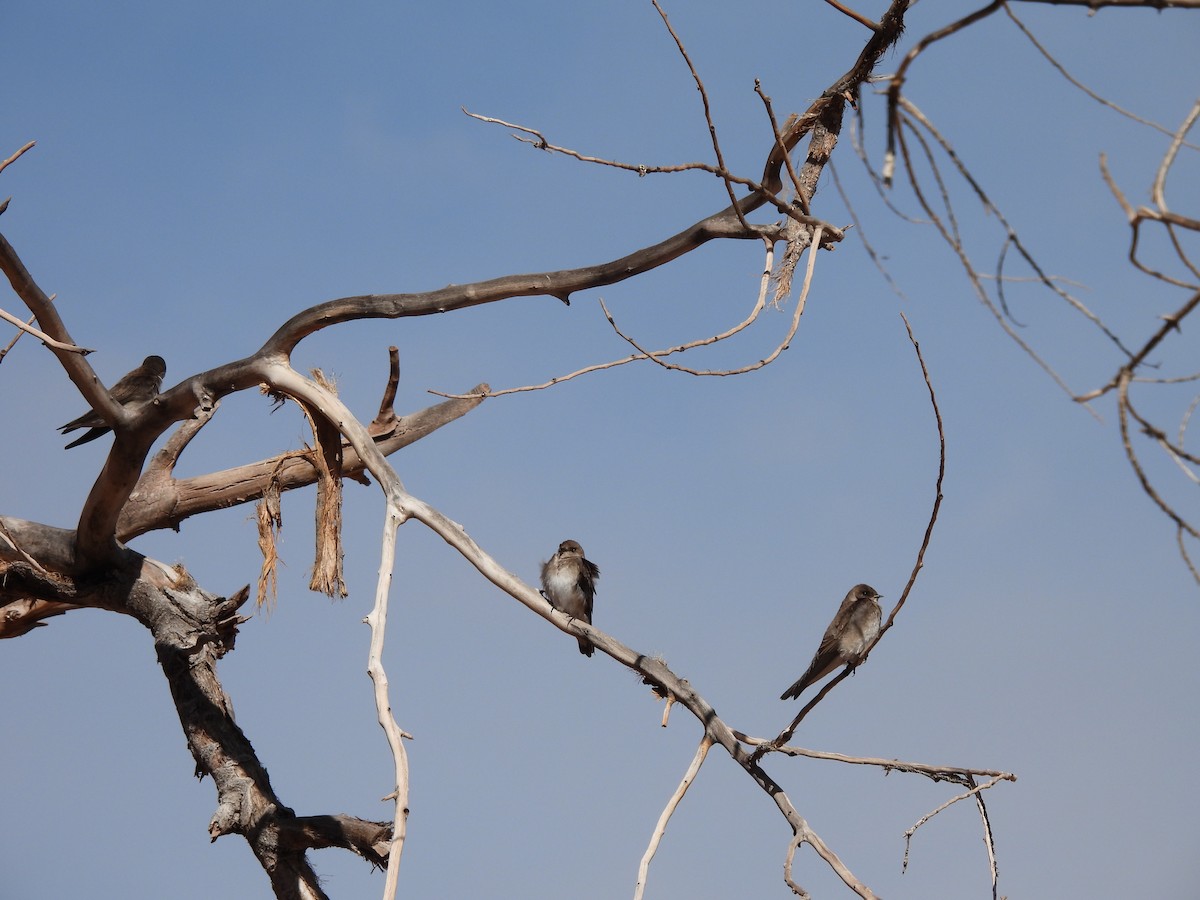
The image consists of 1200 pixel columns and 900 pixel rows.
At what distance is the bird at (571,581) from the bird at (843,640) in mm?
2402

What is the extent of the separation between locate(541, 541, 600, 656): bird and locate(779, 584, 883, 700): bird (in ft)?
7.88

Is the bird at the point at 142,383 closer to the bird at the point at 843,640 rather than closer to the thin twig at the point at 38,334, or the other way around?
the thin twig at the point at 38,334

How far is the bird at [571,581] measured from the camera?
8555 millimetres

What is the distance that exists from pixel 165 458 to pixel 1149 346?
667 centimetres

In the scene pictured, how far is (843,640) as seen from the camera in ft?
20.7

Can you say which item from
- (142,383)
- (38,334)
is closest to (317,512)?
(38,334)

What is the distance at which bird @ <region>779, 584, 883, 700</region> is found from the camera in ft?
20.7

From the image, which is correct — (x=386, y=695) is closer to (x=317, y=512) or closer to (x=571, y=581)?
(x=317, y=512)

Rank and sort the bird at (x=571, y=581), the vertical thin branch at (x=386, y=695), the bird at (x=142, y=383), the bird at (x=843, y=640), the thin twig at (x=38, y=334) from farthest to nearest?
1. the bird at (x=142, y=383)
2. the bird at (x=571, y=581)
3. the bird at (x=843, y=640)
4. the thin twig at (x=38, y=334)
5. the vertical thin branch at (x=386, y=695)

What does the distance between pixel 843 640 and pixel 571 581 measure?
2.66m

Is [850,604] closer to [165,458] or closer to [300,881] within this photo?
[300,881]

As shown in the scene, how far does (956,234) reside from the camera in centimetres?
190

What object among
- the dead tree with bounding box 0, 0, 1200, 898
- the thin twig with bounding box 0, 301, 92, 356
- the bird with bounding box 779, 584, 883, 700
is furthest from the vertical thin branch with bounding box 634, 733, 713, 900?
the thin twig with bounding box 0, 301, 92, 356

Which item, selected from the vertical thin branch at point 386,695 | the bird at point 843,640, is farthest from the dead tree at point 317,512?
the bird at point 843,640
